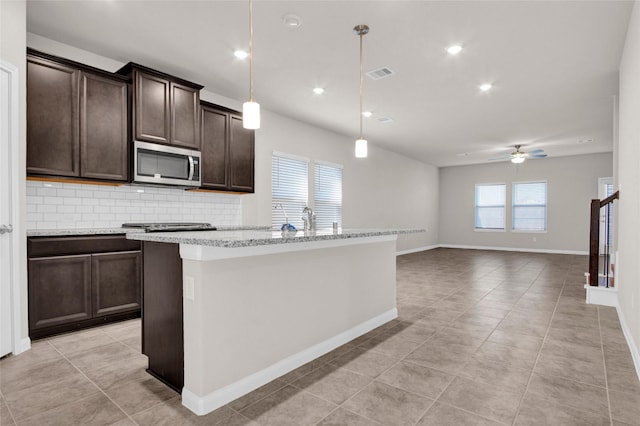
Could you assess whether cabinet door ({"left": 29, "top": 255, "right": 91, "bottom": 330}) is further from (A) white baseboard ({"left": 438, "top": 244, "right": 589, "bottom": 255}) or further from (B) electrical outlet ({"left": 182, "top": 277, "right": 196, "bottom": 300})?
(A) white baseboard ({"left": 438, "top": 244, "right": 589, "bottom": 255})

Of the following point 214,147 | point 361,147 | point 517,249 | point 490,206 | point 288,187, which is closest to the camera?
point 361,147

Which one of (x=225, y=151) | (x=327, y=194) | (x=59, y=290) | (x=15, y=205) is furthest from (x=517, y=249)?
(x=15, y=205)

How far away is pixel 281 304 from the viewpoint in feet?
7.91

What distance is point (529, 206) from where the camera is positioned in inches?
420

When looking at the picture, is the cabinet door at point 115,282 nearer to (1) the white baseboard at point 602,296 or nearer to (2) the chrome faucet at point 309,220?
(2) the chrome faucet at point 309,220

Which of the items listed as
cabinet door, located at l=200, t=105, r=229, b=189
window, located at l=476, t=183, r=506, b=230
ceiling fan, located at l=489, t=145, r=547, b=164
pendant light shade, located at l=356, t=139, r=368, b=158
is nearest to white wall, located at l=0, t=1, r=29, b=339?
cabinet door, located at l=200, t=105, r=229, b=189

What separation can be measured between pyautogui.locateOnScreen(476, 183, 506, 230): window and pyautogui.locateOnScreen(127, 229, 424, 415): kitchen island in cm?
974

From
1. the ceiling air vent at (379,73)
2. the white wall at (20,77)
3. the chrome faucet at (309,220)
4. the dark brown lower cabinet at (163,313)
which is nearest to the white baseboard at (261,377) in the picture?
the dark brown lower cabinet at (163,313)

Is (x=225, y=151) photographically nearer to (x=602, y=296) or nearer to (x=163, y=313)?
(x=163, y=313)

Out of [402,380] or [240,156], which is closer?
[402,380]

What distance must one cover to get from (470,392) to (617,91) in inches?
198

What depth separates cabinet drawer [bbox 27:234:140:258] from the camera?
303cm

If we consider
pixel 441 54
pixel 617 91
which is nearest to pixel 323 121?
pixel 441 54

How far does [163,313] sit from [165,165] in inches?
87.2
